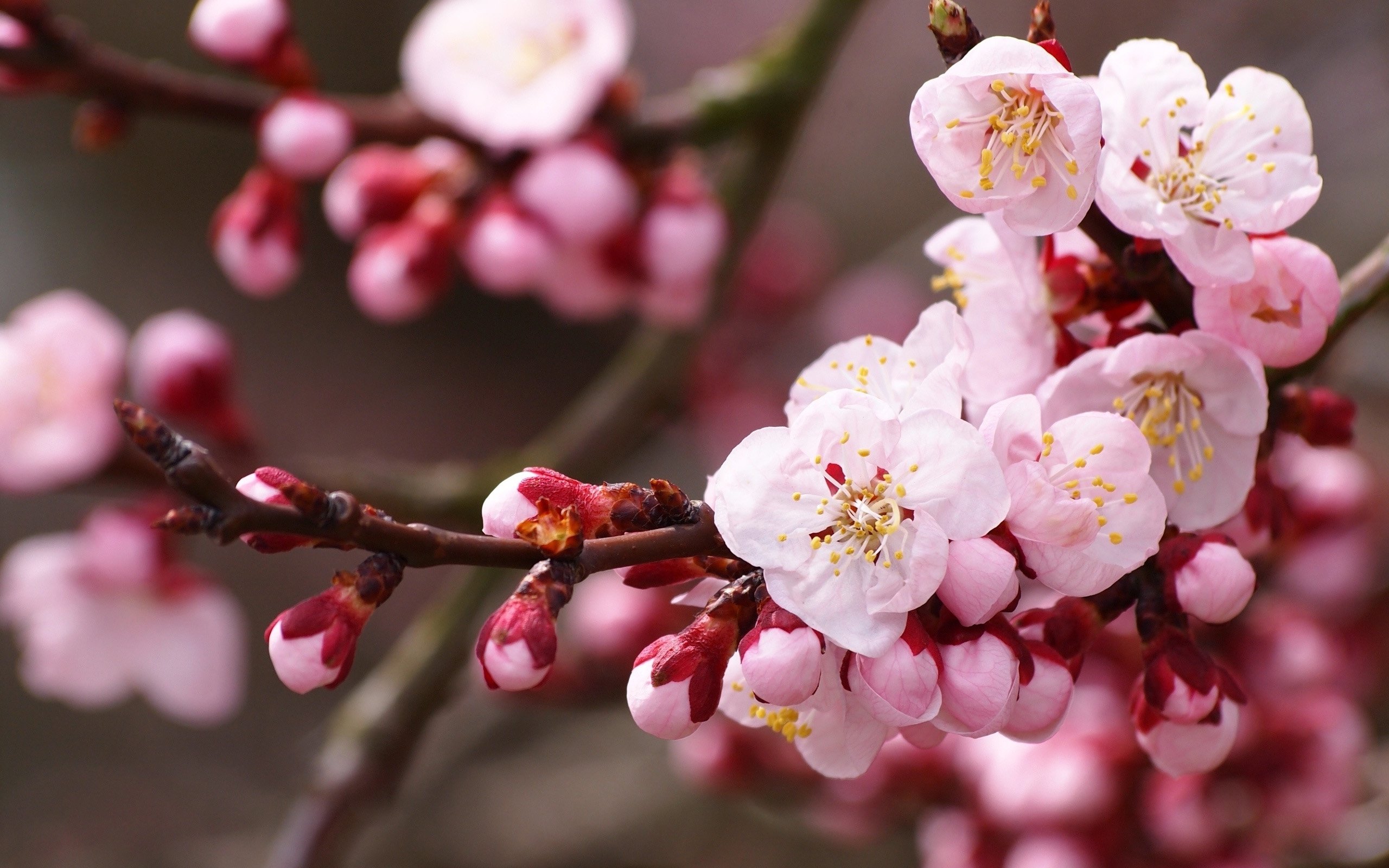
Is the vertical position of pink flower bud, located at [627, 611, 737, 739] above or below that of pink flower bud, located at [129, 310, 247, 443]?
above

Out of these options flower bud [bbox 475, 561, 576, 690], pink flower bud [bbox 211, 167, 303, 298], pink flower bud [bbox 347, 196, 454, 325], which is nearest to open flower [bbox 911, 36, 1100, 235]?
flower bud [bbox 475, 561, 576, 690]

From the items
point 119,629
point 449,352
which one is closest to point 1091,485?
point 119,629

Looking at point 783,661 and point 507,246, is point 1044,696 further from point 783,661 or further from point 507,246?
point 507,246

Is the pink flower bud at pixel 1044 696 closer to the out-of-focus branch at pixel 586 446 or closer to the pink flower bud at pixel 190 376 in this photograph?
the out-of-focus branch at pixel 586 446

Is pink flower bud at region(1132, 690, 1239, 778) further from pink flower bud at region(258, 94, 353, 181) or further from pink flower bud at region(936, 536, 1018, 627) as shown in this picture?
pink flower bud at region(258, 94, 353, 181)

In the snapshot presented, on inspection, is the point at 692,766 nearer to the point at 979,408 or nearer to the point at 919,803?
the point at 919,803
